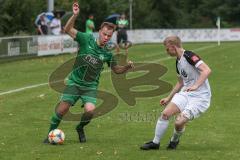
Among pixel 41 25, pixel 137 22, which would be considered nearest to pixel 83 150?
pixel 41 25

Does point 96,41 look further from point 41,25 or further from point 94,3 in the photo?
point 94,3

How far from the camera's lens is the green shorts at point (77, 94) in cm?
1027

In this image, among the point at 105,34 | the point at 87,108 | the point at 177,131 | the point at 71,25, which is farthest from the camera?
the point at 87,108

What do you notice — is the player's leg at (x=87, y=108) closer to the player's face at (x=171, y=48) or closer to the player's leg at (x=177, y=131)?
the player's leg at (x=177, y=131)

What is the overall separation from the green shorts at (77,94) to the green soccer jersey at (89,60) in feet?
0.22

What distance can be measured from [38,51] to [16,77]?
10.8 meters

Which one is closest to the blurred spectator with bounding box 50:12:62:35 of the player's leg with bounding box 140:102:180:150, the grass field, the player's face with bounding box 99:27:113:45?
the grass field

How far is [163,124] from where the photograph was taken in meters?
9.51

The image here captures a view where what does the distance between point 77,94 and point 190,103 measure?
187cm

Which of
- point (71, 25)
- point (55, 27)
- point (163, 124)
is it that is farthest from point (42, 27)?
point (163, 124)

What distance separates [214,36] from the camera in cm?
5959

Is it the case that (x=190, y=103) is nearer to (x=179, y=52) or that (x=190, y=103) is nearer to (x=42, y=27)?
(x=179, y=52)

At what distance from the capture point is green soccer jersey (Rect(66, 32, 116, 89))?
10273 millimetres

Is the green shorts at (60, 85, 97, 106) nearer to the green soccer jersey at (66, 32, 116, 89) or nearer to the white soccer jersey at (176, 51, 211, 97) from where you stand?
the green soccer jersey at (66, 32, 116, 89)
